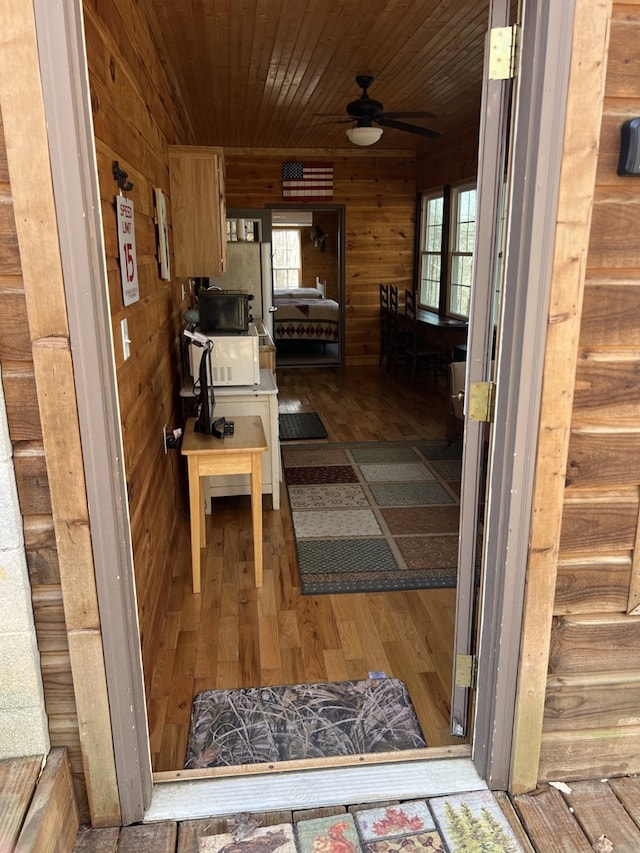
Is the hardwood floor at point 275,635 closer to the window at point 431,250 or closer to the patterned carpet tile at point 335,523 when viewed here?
the patterned carpet tile at point 335,523

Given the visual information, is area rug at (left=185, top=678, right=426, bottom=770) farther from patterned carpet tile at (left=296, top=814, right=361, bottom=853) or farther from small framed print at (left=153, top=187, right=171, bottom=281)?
small framed print at (left=153, top=187, right=171, bottom=281)

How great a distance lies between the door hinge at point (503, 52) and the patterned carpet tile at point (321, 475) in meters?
3.01

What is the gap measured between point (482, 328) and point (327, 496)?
2458mm

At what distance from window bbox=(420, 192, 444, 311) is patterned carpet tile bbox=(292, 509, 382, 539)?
4.31 m

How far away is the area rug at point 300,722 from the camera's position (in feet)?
6.55

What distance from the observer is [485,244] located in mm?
1623

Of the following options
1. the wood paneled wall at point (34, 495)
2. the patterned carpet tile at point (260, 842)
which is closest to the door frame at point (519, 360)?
the patterned carpet tile at point (260, 842)

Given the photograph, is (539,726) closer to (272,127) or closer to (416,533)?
(416,533)

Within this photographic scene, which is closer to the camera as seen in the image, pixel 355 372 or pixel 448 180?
pixel 448 180

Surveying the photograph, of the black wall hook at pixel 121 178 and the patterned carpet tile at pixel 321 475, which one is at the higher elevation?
the black wall hook at pixel 121 178

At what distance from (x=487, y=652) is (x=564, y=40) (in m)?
1.49

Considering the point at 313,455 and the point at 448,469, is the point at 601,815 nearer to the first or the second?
the point at 448,469

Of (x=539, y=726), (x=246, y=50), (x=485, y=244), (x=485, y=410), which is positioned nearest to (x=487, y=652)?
(x=539, y=726)

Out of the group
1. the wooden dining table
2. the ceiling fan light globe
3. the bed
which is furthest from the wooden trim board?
the bed
